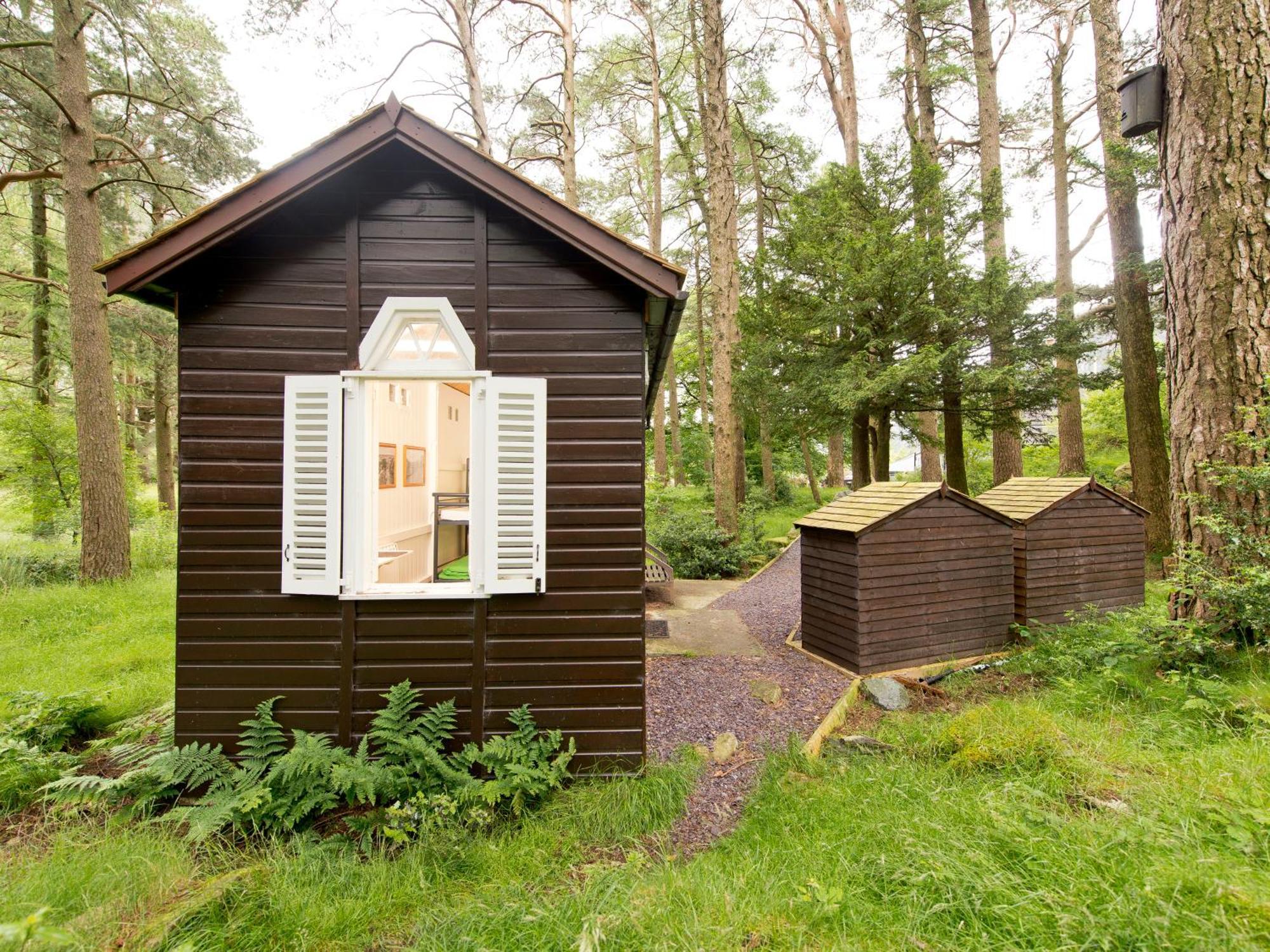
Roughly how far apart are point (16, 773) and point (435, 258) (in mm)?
4294

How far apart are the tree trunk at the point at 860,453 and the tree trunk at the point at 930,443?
1.19 meters

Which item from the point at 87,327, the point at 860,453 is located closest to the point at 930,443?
the point at 860,453

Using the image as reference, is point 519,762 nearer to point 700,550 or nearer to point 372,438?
point 372,438

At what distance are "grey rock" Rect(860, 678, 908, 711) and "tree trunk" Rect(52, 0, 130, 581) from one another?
10.6 meters

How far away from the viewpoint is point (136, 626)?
6.76 metres

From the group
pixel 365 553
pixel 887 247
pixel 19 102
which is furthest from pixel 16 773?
pixel 887 247

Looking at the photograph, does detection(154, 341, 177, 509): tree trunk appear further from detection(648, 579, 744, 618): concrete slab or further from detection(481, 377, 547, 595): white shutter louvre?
detection(481, 377, 547, 595): white shutter louvre

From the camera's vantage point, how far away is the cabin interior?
645 centimetres

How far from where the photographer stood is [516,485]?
3.72m

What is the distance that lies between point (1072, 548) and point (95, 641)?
11.2m

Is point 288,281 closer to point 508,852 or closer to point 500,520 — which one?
point 500,520

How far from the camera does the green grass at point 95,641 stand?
16.6 ft

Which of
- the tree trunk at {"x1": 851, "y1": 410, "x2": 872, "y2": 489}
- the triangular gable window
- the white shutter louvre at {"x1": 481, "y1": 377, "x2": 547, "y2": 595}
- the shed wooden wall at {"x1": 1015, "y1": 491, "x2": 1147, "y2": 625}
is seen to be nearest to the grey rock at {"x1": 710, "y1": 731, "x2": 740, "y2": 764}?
the white shutter louvre at {"x1": 481, "y1": 377, "x2": 547, "y2": 595}

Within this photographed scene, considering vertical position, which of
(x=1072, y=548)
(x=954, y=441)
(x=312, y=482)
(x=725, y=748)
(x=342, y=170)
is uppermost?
(x=342, y=170)
